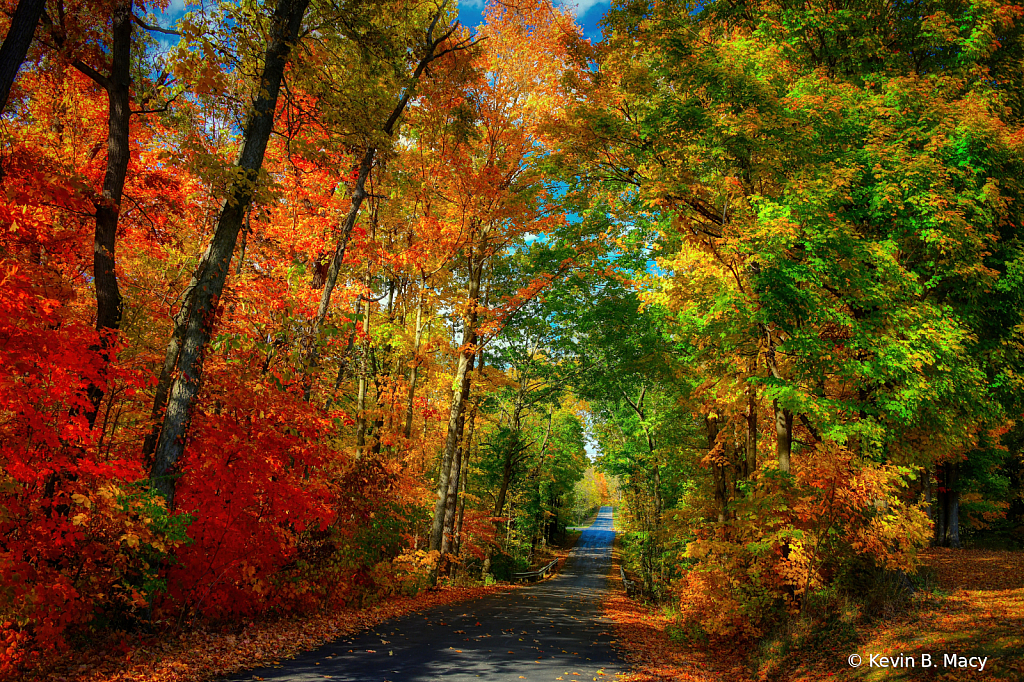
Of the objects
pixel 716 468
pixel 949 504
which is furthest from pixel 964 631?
pixel 949 504

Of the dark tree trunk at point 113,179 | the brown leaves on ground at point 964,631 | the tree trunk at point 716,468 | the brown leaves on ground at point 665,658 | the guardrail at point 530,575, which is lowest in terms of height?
the guardrail at point 530,575

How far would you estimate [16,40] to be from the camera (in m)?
5.85

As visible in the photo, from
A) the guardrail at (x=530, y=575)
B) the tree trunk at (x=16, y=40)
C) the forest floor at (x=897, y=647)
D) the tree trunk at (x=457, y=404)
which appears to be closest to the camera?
the tree trunk at (x=16, y=40)

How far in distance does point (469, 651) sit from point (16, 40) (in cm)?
1019

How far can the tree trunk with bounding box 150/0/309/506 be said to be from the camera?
26.3ft

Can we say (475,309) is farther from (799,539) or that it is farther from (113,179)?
(799,539)

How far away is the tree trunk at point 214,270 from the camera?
8023 millimetres

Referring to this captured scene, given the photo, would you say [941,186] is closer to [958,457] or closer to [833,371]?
[833,371]

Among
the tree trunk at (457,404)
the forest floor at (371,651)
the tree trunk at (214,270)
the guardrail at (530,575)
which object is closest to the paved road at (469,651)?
the forest floor at (371,651)

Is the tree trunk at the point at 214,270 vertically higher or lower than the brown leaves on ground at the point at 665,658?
higher

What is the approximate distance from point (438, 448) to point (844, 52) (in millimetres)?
22784

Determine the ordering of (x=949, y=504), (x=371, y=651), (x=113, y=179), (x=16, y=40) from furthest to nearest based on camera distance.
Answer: (x=949, y=504) → (x=113, y=179) → (x=371, y=651) → (x=16, y=40)

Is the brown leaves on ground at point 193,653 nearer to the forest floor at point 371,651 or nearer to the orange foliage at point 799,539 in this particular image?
the forest floor at point 371,651

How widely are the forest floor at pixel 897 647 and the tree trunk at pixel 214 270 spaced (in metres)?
7.98
